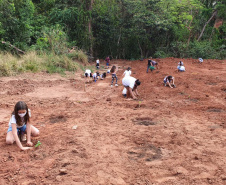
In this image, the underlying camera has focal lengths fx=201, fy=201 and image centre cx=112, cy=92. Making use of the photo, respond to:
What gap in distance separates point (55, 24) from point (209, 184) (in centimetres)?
1729

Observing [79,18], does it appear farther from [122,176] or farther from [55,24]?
[122,176]

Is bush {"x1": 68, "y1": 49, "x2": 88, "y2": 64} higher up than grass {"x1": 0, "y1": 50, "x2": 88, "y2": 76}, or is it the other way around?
bush {"x1": 68, "y1": 49, "x2": 88, "y2": 64}

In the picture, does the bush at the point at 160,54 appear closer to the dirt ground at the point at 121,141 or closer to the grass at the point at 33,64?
the grass at the point at 33,64

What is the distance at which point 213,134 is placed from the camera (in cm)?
418

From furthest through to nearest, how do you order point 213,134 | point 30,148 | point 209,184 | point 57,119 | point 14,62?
point 14,62 < point 57,119 < point 213,134 < point 30,148 < point 209,184

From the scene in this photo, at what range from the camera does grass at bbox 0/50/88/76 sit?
387 inches

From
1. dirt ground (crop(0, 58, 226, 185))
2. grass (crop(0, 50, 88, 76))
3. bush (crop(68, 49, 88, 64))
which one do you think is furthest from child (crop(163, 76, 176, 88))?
bush (crop(68, 49, 88, 64))

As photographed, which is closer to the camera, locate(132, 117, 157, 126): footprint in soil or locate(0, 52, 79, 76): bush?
locate(132, 117, 157, 126): footprint in soil

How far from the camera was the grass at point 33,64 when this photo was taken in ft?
32.2

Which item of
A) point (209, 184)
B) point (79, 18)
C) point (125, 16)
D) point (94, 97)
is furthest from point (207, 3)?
point (209, 184)

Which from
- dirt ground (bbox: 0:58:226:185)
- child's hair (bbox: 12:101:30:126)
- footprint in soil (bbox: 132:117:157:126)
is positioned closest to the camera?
dirt ground (bbox: 0:58:226:185)

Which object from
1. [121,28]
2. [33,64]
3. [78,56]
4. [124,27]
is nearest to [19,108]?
[33,64]

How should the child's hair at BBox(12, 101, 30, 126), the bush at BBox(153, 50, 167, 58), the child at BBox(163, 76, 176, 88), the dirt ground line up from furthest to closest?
the bush at BBox(153, 50, 167, 58) < the child at BBox(163, 76, 176, 88) < the child's hair at BBox(12, 101, 30, 126) < the dirt ground

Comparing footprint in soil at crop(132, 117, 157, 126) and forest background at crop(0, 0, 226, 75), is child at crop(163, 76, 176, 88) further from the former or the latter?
forest background at crop(0, 0, 226, 75)
